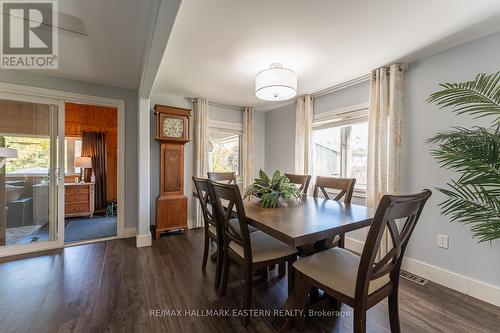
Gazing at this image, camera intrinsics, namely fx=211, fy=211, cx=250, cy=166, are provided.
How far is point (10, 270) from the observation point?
2.19 m

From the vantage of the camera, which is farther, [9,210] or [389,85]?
[9,210]

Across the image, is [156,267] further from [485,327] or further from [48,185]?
[485,327]

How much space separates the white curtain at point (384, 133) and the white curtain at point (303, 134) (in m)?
1.01

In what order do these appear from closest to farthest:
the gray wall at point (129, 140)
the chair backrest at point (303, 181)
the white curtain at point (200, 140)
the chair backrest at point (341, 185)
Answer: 1. the chair backrest at point (341, 185)
2. the chair backrest at point (303, 181)
3. the gray wall at point (129, 140)
4. the white curtain at point (200, 140)

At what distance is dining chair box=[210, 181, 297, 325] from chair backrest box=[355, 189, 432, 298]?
1.96 feet

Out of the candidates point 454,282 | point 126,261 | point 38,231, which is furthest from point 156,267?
point 454,282

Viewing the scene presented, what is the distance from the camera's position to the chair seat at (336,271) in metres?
1.16

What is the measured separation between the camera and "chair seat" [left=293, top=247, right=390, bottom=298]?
1.16 m

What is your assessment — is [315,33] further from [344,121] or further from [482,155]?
[344,121]

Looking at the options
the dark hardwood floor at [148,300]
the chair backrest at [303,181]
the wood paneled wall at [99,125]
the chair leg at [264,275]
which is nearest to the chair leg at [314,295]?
the dark hardwood floor at [148,300]

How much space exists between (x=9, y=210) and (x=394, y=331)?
415cm

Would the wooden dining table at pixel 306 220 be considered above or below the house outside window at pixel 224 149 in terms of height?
below

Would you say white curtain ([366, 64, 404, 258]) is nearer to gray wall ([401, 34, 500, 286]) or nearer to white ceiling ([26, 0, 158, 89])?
gray wall ([401, 34, 500, 286])

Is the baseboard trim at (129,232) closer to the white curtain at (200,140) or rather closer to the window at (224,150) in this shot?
the white curtain at (200,140)
